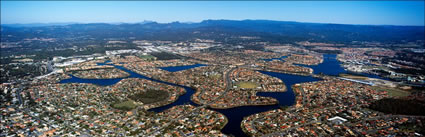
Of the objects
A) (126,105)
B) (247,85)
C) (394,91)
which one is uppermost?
(247,85)

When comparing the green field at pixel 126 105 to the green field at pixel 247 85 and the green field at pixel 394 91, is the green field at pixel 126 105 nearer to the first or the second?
the green field at pixel 247 85

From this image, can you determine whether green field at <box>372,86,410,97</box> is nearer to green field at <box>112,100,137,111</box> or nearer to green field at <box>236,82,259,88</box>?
green field at <box>236,82,259,88</box>

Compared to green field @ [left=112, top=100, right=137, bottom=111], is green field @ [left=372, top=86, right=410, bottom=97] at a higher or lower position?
higher

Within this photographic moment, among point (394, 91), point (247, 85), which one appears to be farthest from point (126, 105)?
point (394, 91)

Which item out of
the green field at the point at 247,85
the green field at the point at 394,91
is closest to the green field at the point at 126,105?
the green field at the point at 247,85

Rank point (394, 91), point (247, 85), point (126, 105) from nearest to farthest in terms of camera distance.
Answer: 1. point (126, 105)
2. point (394, 91)
3. point (247, 85)

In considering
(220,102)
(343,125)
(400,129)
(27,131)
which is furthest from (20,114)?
(400,129)

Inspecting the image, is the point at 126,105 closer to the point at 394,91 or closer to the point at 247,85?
the point at 247,85

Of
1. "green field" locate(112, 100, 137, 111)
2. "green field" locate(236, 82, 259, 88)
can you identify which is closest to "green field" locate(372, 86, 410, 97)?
"green field" locate(236, 82, 259, 88)

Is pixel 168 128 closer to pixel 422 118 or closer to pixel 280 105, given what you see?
pixel 280 105
